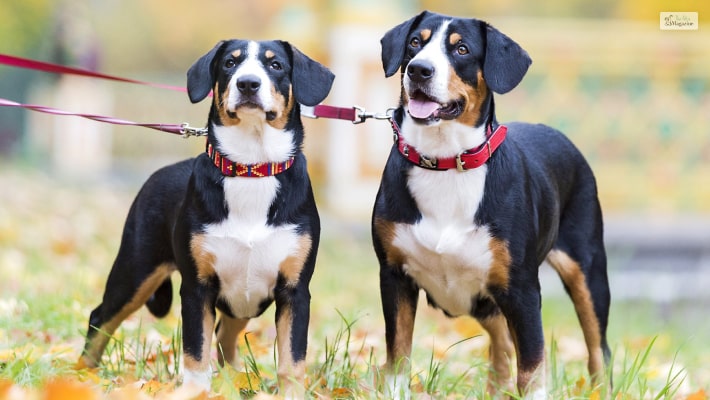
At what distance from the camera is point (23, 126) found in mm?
26469

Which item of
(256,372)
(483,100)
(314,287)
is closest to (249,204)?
(256,372)

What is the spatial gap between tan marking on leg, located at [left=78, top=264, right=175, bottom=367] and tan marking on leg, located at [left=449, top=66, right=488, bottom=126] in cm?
146

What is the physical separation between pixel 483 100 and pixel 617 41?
8.59 meters

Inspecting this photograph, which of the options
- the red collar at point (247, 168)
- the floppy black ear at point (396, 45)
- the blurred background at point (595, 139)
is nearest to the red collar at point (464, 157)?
the floppy black ear at point (396, 45)

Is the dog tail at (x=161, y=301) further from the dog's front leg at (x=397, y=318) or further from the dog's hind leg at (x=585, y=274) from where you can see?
the dog's hind leg at (x=585, y=274)

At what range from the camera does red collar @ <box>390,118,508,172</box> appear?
13.1 ft

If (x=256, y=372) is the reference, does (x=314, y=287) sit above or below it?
below

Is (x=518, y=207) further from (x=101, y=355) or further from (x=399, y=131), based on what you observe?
(x=101, y=355)

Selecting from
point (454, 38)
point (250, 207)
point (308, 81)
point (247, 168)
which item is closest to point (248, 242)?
point (250, 207)

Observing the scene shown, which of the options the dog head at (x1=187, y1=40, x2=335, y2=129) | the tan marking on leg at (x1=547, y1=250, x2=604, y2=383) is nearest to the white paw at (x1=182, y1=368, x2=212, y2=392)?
the dog head at (x1=187, y1=40, x2=335, y2=129)

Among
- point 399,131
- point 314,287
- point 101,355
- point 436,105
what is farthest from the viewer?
point 314,287

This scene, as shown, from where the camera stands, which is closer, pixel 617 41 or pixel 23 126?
pixel 617 41

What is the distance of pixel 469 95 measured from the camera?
155 inches

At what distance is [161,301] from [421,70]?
1.87m
